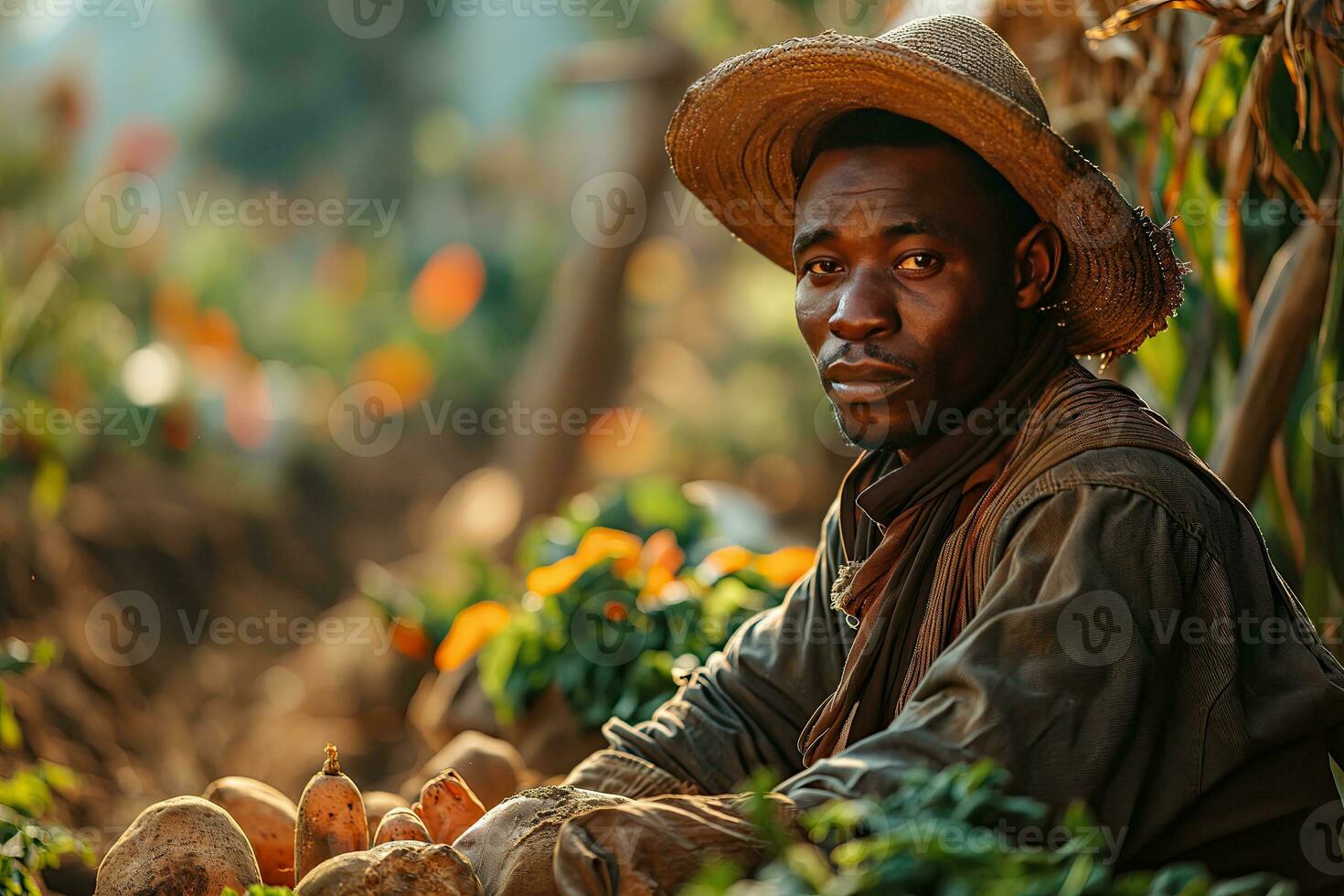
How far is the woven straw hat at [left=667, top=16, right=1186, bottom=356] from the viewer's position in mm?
2211

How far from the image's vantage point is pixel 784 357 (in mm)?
11375

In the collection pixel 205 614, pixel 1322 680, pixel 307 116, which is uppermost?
pixel 307 116

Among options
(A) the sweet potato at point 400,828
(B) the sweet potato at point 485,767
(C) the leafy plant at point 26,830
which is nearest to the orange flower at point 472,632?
(B) the sweet potato at point 485,767

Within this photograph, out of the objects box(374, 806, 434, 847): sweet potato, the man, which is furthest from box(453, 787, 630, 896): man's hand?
box(374, 806, 434, 847): sweet potato

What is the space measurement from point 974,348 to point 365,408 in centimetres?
935

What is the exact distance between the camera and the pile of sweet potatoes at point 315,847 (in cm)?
202

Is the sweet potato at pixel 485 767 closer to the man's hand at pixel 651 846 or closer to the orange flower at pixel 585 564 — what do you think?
the orange flower at pixel 585 564

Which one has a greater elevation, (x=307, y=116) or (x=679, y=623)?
(x=307, y=116)

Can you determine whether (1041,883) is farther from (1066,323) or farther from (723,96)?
(723,96)

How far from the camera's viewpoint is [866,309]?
7.49ft

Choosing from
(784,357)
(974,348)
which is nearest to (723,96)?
(974,348)

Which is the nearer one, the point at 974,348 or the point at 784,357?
the point at 974,348

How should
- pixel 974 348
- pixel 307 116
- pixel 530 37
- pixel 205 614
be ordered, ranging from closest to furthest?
pixel 974 348 → pixel 205 614 → pixel 307 116 → pixel 530 37

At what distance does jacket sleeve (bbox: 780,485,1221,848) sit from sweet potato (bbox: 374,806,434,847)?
779 millimetres
